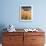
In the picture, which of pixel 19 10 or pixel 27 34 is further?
pixel 19 10

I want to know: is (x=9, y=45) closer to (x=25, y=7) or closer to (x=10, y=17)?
(x=10, y=17)

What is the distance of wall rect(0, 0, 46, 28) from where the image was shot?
4.37 m

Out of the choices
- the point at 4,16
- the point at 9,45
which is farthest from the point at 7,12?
the point at 9,45

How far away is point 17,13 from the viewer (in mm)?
4391

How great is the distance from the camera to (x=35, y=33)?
12.7 feet

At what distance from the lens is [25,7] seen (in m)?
4.36

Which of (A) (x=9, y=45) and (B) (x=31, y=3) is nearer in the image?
(A) (x=9, y=45)

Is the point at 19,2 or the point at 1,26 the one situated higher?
the point at 19,2

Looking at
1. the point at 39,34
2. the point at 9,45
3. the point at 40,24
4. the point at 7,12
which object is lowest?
the point at 9,45

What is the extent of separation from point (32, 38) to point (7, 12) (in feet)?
4.11

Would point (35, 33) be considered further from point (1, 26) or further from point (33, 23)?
point (1, 26)

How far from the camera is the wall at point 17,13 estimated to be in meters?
4.37

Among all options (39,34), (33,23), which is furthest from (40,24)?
(39,34)

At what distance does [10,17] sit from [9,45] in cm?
100
